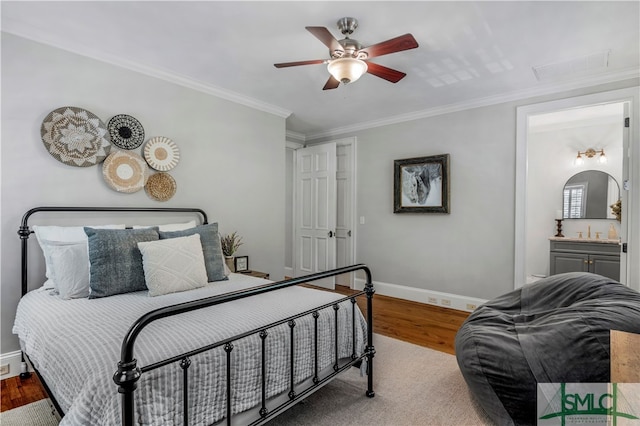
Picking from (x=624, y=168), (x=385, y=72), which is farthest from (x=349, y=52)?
(x=624, y=168)

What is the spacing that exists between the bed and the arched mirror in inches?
194

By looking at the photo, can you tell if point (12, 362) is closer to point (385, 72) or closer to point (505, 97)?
point (385, 72)

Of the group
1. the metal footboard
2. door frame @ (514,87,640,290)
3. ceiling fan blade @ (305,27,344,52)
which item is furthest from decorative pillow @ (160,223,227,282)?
door frame @ (514,87,640,290)

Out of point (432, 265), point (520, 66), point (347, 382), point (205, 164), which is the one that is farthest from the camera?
point (432, 265)

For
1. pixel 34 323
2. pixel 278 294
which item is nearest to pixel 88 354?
pixel 34 323

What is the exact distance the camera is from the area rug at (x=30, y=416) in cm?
186

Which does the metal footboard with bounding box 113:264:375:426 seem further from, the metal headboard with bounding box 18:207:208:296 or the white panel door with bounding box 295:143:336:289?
the white panel door with bounding box 295:143:336:289

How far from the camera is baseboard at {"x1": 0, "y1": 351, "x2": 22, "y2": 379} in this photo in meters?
2.31

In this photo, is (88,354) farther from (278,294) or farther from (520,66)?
(520,66)

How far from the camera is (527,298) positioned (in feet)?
7.83

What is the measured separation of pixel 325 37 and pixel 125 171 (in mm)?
2054

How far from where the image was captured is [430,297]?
4238 millimetres

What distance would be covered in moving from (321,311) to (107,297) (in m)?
1.42

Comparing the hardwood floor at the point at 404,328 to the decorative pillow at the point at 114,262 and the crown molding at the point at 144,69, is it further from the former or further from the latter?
the crown molding at the point at 144,69
